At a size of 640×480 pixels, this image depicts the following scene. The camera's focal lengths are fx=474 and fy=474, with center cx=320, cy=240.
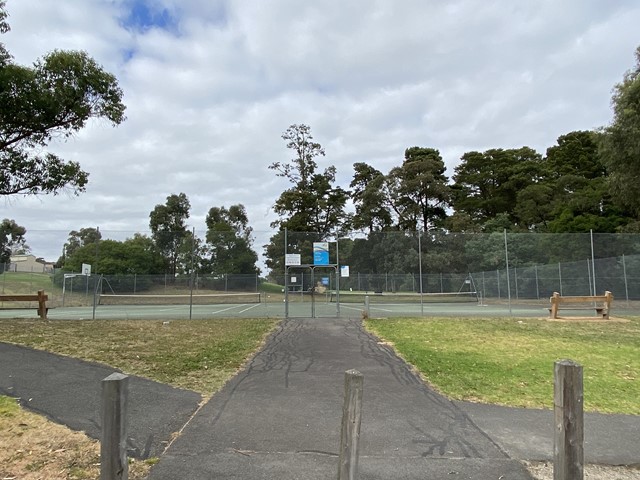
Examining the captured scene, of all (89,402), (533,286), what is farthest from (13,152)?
(533,286)

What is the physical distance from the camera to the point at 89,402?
18.8ft

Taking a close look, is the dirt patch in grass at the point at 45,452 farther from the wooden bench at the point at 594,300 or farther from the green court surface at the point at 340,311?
the wooden bench at the point at 594,300

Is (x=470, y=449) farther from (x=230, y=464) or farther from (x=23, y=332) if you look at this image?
(x=23, y=332)

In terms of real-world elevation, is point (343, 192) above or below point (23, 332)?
above

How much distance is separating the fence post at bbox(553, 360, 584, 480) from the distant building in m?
27.4

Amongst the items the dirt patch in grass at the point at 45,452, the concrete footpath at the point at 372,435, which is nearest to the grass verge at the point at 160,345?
the concrete footpath at the point at 372,435

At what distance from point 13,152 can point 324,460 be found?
13.4 meters

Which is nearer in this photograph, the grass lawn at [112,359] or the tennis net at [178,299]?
the grass lawn at [112,359]

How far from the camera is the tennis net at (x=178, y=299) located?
72.1 ft

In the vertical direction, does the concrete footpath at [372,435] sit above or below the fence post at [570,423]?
below

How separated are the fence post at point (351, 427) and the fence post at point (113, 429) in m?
1.35

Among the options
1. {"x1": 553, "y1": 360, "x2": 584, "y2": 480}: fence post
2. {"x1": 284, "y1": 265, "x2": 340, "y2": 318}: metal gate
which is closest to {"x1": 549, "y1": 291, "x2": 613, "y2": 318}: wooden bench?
{"x1": 284, "y1": 265, "x2": 340, "y2": 318}: metal gate

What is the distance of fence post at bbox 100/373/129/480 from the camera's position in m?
2.81

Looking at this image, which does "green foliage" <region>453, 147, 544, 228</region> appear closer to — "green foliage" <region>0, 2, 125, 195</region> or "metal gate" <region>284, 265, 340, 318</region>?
"metal gate" <region>284, 265, 340, 318</region>
